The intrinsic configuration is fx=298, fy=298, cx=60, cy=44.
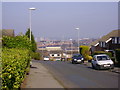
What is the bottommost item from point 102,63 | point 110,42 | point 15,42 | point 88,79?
point 88,79

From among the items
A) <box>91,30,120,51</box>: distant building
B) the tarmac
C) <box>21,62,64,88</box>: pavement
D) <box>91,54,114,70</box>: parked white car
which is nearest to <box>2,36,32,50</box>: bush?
the tarmac

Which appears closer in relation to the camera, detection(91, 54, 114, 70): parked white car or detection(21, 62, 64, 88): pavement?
detection(21, 62, 64, 88): pavement

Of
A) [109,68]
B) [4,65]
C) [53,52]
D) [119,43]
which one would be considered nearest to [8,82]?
[4,65]

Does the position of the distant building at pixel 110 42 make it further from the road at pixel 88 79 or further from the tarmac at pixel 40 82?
the tarmac at pixel 40 82

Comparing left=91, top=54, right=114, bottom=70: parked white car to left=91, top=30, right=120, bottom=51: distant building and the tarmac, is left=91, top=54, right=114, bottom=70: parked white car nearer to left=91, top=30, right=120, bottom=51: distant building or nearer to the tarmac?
the tarmac

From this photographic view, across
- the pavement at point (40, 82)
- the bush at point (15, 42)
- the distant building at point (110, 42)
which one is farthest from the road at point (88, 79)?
the distant building at point (110, 42)

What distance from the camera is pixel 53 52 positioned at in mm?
118938

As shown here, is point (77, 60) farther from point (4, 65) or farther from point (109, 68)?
point (4, 65)

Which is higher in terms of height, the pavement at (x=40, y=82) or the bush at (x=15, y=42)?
the bush at (x=15, y=42)

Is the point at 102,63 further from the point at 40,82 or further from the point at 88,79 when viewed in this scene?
the point at 40,82

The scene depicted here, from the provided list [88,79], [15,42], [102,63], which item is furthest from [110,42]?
[88,79]

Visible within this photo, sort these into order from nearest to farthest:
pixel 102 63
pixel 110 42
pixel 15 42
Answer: pixel 15 42, pixel 102 63, pixel 110 42

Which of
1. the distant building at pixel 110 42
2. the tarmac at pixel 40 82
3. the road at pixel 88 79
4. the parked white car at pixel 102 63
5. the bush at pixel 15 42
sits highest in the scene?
the distant building at pixel 110 42

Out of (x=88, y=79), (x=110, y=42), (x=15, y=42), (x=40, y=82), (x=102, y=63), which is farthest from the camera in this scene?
(x=110, y=42)
